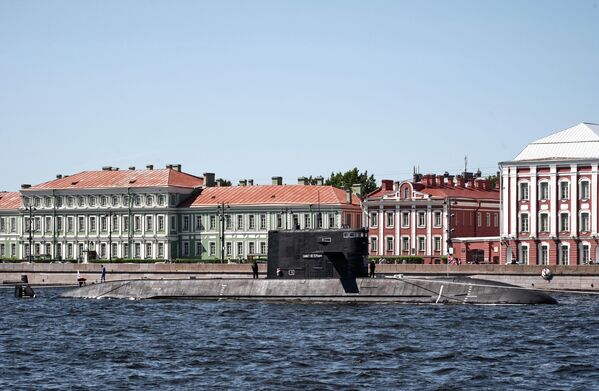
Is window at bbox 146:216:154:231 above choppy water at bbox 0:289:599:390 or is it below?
above

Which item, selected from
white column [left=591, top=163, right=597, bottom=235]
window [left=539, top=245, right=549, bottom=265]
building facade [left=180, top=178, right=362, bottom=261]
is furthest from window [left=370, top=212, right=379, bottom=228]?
white column [left=591, top=163, right=597, bottom=235]

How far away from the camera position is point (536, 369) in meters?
36.3

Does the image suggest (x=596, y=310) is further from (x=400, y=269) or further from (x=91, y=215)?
(x=91, y=215)

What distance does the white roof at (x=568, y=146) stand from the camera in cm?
9869

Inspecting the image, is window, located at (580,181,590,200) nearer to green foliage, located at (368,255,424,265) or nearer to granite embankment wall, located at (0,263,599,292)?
granite embankment wall, located at (0,263,599,292)

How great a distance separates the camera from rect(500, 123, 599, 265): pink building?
9794 centimetres

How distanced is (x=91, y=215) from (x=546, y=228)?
53160 millimetres

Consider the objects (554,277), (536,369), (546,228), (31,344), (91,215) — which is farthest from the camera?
(91,215)

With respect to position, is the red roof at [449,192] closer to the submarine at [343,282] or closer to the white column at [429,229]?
the white column at [429,229]

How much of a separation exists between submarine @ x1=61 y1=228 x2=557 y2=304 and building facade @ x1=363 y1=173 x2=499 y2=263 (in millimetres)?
51553

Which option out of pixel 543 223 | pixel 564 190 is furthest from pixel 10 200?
pixel 564 190

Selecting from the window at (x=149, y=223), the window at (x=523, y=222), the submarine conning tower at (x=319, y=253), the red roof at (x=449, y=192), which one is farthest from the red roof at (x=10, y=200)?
the submarine conning tower at (x=319, y=253)

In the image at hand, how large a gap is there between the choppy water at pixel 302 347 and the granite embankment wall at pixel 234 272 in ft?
66.4

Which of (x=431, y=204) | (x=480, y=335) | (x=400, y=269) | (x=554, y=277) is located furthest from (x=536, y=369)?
(x=431, y=204)
